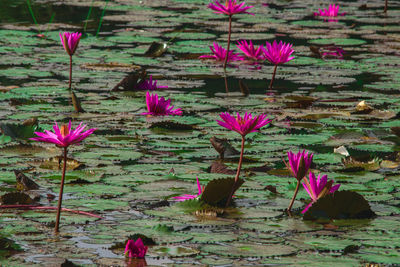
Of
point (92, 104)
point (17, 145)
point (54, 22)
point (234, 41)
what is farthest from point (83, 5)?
point (17, 145)

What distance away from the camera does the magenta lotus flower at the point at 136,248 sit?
2.39m

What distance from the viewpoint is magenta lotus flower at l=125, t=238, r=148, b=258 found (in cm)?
239

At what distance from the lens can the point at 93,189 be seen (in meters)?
3.13

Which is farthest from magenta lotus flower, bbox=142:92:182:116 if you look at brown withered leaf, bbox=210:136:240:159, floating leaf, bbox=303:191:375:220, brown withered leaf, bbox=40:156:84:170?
floating leaf, bbox=303:191:375:220

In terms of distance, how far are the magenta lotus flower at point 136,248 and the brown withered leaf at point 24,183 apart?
0.78m

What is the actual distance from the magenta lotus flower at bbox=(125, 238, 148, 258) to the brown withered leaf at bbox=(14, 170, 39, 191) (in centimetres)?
78

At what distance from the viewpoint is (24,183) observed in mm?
3041

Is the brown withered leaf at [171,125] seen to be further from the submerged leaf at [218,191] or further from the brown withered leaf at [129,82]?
the submerged leaf at [218,191]

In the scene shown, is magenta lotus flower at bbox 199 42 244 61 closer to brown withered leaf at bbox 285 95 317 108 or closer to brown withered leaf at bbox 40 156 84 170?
brown withered leaf at bbox 285 95 317 108

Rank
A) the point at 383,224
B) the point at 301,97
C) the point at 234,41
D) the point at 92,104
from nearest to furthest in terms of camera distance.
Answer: the point at 383,224
the point at 92,104
the point at 301,97
the point at 234,41

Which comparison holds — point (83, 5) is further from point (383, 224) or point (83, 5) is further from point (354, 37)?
point (383, 224)

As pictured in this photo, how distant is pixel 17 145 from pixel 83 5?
655 centimetres

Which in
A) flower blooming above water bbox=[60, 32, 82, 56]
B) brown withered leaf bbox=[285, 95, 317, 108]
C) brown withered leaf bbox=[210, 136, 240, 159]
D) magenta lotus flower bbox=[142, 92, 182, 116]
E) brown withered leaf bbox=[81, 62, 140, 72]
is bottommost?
brown withered leaf bbox=[210, 136, 240, 159]

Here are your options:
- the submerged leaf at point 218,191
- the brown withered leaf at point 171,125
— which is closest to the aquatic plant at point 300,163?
the submerged leaf at point 218,191
